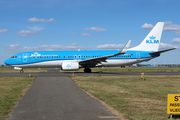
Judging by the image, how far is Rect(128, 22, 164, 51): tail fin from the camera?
39.6 m

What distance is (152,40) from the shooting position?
40.0 metres

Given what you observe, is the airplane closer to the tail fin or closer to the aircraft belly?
the aircraft belly

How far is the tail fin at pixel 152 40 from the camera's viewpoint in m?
39.6

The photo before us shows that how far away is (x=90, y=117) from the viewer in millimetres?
7383

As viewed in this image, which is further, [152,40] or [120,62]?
[152,40]

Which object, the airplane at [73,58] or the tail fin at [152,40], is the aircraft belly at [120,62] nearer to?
the airplane at [73,58]

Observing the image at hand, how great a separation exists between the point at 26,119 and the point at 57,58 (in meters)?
29.8

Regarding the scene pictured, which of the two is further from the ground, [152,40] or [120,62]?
[152,40]

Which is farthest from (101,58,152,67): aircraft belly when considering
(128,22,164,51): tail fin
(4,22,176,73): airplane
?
(128,22,164,51): tail fin

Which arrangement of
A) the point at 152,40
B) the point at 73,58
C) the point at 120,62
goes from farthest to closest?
the point at 152,40 → the point at 120,62 → the point at 73,58

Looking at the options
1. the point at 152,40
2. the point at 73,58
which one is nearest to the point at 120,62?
the point at 152,40

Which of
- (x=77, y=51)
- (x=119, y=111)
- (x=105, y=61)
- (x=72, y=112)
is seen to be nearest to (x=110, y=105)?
(x=119, y=111)

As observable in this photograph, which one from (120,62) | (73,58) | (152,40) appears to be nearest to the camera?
(73,58)

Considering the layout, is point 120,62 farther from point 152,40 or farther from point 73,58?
point 73,58
